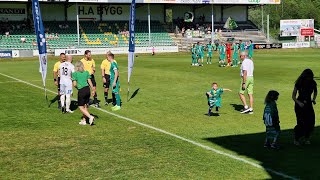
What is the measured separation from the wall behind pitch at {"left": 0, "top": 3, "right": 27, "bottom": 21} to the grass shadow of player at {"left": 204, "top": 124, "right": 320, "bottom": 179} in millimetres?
59170

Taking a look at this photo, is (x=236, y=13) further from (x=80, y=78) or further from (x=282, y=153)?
(x=282, y=153)

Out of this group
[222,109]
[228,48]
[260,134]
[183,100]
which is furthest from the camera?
[228,48]

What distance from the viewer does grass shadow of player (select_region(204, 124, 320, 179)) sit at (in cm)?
804

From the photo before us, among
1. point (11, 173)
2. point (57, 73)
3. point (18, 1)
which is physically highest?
point (18, 1)

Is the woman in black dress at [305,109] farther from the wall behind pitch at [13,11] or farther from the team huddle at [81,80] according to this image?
the wall behind pitch at [13,11]

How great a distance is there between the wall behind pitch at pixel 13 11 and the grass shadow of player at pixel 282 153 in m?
59.2

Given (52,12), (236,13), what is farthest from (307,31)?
(52,12)

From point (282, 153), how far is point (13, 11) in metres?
61.2

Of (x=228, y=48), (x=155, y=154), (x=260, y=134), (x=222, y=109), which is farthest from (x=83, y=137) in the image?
(x=228, y=48)

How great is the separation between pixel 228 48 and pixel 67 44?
108ft

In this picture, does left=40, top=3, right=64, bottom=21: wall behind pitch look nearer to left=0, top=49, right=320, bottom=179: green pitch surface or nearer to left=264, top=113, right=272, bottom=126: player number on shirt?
left=0, top=49, right=320, bottom=179: green pitch surface

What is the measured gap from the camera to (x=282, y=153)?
30.5 ft

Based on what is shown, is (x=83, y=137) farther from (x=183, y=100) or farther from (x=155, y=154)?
(x=183, y=100)

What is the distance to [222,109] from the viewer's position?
15320 mm
